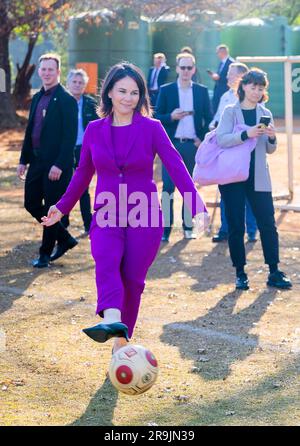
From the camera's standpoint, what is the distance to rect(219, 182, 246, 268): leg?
894 centimetres

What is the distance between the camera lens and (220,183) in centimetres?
891

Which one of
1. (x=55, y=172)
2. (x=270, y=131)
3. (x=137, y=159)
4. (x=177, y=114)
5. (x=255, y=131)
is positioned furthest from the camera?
(x=177, y=114)

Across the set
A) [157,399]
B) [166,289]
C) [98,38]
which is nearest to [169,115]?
[166,289]

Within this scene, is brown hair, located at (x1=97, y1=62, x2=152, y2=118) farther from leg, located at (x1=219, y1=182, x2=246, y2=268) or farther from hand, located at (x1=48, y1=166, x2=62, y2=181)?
hand, located at (x1=48, y1=166, x2=62, y2=181)

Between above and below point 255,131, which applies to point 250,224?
below

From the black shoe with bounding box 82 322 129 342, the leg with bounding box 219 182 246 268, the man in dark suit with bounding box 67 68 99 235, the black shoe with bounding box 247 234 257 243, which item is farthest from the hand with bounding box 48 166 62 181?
the black shoe with bounding box 82 322 129 342

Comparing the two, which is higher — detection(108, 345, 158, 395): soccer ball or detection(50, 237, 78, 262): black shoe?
detection(108, 345, 158, 395): soccer ball

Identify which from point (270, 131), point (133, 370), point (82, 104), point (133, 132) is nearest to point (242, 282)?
point (270, 131)

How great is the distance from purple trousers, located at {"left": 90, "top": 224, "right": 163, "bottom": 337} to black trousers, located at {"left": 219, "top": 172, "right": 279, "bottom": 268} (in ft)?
9.80

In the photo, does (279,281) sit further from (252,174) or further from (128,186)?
(128,186)

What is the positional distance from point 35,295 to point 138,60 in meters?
20.6

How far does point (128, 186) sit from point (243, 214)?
3.24m

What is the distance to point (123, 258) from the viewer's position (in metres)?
6.00

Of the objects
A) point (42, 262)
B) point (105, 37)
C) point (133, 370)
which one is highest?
point (105, 37)
